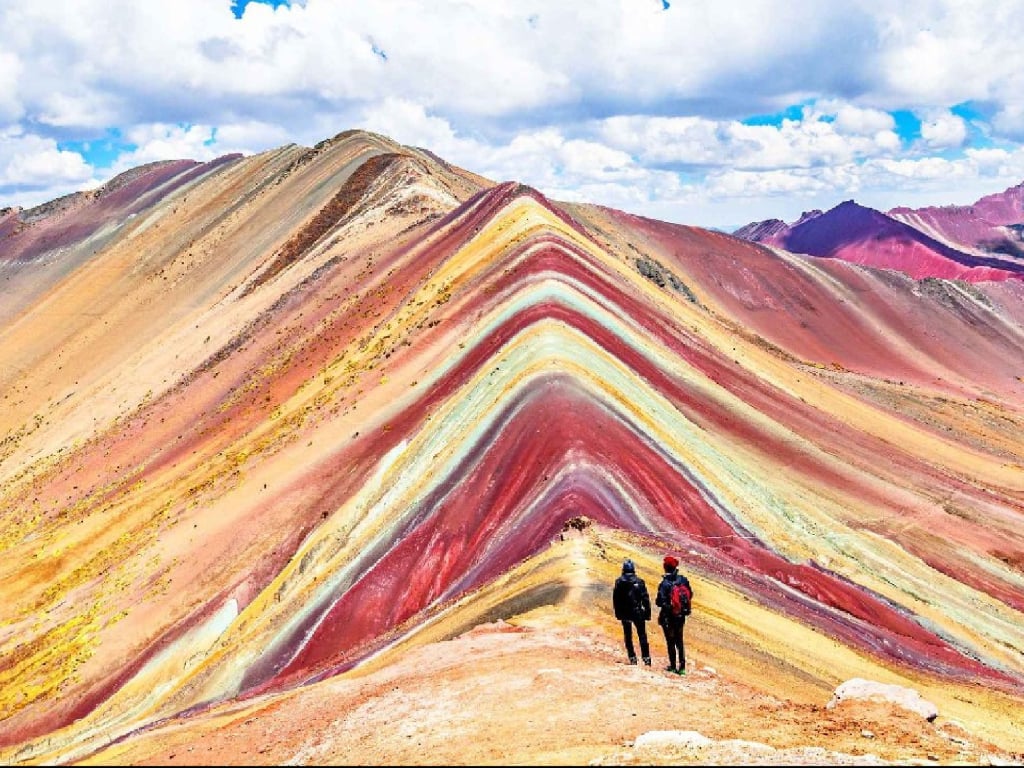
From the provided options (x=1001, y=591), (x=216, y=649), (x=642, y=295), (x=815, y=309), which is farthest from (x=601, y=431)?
(x=815, y=309)

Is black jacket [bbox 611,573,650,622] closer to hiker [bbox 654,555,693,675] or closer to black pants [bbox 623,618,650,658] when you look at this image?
black pants [bbox 623,618,650,658]

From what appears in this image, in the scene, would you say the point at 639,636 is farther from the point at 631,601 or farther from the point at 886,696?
the point at 886,696

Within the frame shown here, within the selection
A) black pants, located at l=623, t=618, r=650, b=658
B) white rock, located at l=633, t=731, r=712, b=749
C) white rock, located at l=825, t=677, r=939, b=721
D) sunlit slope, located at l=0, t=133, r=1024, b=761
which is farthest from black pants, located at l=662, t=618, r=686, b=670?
sunlit slope, located at l=0, t=133, r=1024, b=761

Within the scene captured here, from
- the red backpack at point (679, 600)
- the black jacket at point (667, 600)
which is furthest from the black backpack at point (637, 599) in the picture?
the red backpack at point (679, 600)

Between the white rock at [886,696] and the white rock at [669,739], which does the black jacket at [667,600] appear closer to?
the white rock at [886,696]

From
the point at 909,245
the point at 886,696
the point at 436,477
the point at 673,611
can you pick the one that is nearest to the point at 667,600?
the point at 673,611
